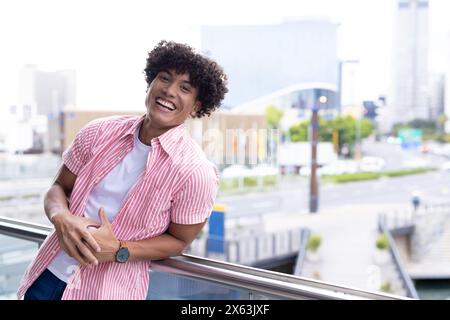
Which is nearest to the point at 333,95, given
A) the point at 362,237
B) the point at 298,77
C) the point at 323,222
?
the point at 298,77

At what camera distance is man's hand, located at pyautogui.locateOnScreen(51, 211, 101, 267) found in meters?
0.75

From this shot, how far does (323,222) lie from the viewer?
16562mm

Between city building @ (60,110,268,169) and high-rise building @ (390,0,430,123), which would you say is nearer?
city building @ (60,110,268,169)

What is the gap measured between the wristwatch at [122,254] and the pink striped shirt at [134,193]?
0.08 feet

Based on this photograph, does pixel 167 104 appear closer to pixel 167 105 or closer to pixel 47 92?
pixel 167 105

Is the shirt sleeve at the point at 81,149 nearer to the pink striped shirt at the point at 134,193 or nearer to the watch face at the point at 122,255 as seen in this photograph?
the pink striped shirt at the point at 134,193

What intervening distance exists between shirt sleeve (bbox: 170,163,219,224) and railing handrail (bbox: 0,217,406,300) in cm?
13

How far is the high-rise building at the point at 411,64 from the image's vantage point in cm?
2119

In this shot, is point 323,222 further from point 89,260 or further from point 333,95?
point 89,260

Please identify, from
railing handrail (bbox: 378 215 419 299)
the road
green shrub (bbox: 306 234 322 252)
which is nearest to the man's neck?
railing handrail (bbox: 378 215 419 299)

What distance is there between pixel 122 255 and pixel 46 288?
0.45ft

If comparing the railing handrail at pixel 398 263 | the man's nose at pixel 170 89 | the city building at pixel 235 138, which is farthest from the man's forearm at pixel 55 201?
the city building at pixel 235 138

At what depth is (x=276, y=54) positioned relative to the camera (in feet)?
69.9

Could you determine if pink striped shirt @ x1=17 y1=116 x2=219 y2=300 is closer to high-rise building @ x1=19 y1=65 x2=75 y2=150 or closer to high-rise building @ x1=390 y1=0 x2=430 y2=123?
high-rise building @ x1=19 y1=65 x2=75 y2=150
